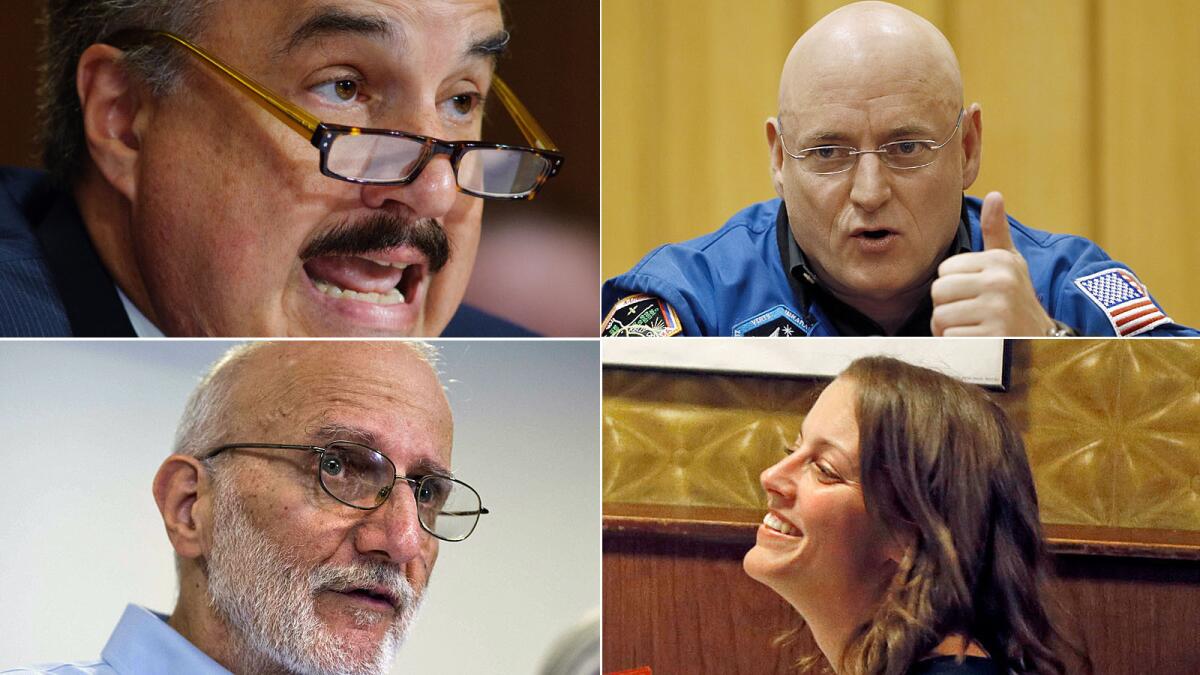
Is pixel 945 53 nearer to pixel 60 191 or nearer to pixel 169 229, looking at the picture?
pixel 169 229

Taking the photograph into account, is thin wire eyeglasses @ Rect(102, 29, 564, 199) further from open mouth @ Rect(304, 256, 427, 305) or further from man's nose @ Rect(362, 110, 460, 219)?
open mouth @ Rect(304, 256, 427, 305)

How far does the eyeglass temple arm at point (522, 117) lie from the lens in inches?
85.9

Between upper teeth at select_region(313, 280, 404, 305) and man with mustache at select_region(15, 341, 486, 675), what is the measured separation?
0.26 ft

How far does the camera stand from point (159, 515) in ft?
7.41

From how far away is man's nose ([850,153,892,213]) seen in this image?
2029mm

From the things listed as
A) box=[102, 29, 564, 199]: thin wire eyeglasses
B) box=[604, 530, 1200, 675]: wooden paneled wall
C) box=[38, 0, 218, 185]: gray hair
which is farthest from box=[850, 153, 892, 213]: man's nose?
box=[38, 0, 218, 185]: gray hair

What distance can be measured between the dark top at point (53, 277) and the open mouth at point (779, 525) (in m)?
0.55

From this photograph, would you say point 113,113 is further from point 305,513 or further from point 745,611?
point 745,611

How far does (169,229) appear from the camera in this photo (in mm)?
2121

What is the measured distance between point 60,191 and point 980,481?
1724 millimetres

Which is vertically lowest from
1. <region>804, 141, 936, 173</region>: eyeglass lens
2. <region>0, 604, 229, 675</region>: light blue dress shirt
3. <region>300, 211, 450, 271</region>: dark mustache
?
<region>0, 604, 229, 675</region>: light blue dress shirt

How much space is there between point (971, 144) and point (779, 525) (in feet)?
2.44

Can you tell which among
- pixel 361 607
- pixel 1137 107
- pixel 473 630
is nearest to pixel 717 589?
pixel 473 630

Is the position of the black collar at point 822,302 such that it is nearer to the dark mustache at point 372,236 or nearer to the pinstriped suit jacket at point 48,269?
the dark mustache at point 372,236
